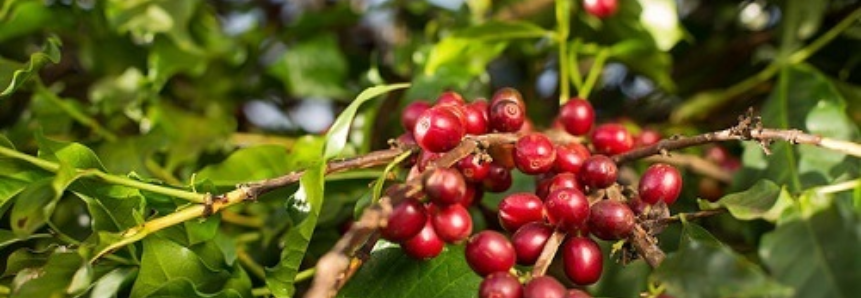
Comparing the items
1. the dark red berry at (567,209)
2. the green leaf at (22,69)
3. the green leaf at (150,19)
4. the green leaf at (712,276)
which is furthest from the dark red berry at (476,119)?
the green leaf at (150,19)

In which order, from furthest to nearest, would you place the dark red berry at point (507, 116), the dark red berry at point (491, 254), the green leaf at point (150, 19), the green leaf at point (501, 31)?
the green leaf at point (150, 19), the green leaf at point (501, 31), the dark red berry at point (507, 116), the dark red berry at point (491, 254)

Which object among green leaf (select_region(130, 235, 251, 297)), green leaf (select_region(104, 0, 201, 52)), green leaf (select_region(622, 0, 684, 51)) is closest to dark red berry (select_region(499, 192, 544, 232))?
green leaf (select_region(130, 235, 251, 297))

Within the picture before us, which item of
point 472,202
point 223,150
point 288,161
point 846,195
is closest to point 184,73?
point 223,150

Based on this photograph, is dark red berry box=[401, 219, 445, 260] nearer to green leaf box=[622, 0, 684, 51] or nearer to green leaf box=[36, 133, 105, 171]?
green leaf box=[36, 133, 105, 171]

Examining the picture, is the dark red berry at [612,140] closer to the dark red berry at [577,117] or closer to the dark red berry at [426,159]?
the dark red berry at [577,117]

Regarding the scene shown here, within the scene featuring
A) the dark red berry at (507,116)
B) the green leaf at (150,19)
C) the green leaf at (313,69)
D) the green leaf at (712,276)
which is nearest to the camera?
the green leaf at (712,276)

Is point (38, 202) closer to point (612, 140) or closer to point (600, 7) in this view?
point (612, 140)
